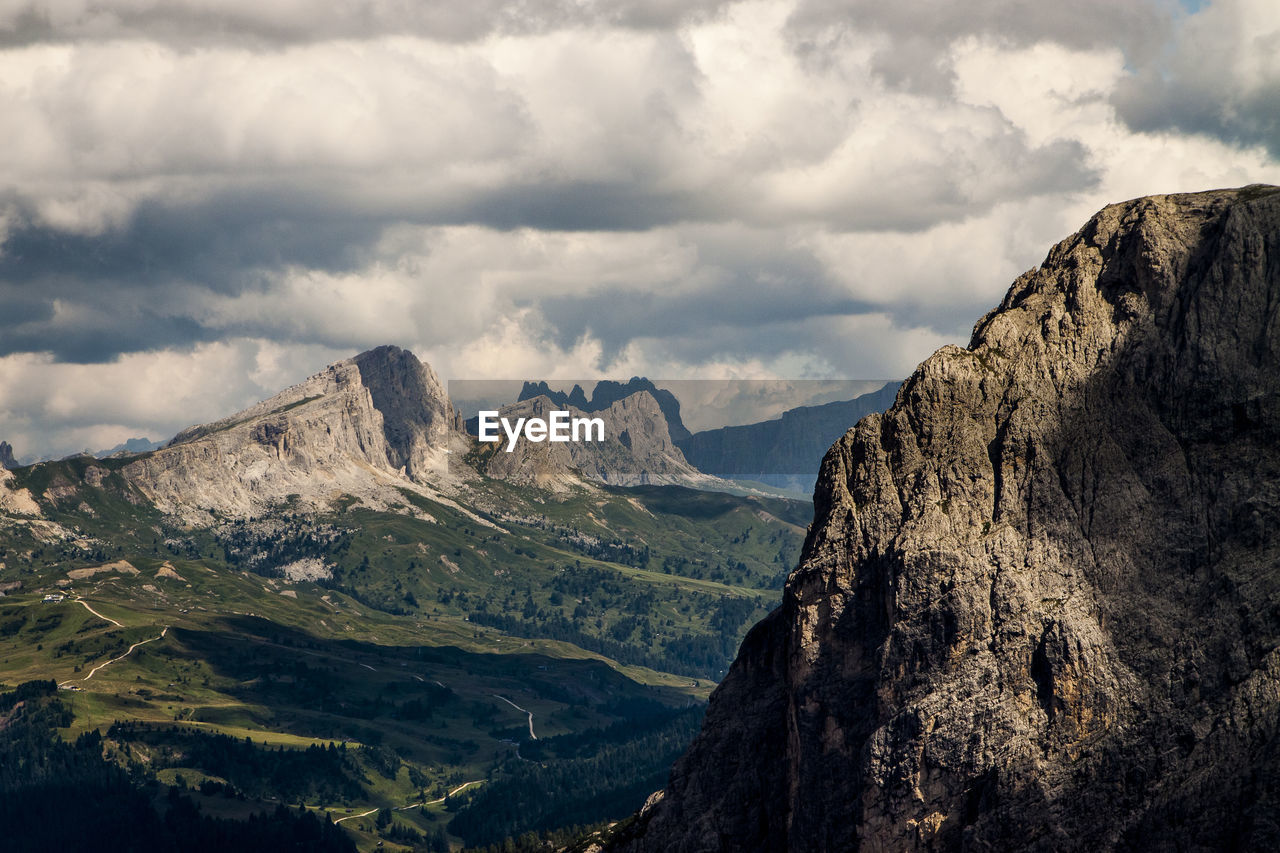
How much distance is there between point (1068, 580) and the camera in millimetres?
147125

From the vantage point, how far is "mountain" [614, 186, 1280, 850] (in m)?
139

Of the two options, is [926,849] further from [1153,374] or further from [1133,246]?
[1133,246]

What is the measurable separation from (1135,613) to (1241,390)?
24489mm

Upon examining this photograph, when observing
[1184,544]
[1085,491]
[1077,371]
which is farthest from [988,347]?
[1184,544]

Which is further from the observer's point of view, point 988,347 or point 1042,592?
point 988,347

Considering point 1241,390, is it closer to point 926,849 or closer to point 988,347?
point 988,347

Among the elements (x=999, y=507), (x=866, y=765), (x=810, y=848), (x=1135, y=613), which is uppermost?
(x=999, y=507)

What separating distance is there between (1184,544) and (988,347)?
29937 millimetres

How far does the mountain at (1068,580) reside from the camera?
138750 millimetres

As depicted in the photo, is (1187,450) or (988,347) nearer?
(1187,450)

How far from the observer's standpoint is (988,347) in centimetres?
16125

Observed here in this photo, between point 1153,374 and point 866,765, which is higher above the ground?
point 1153,374

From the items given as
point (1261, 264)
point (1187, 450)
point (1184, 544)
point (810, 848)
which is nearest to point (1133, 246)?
point (1261, 264)

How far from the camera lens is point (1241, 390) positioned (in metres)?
146
